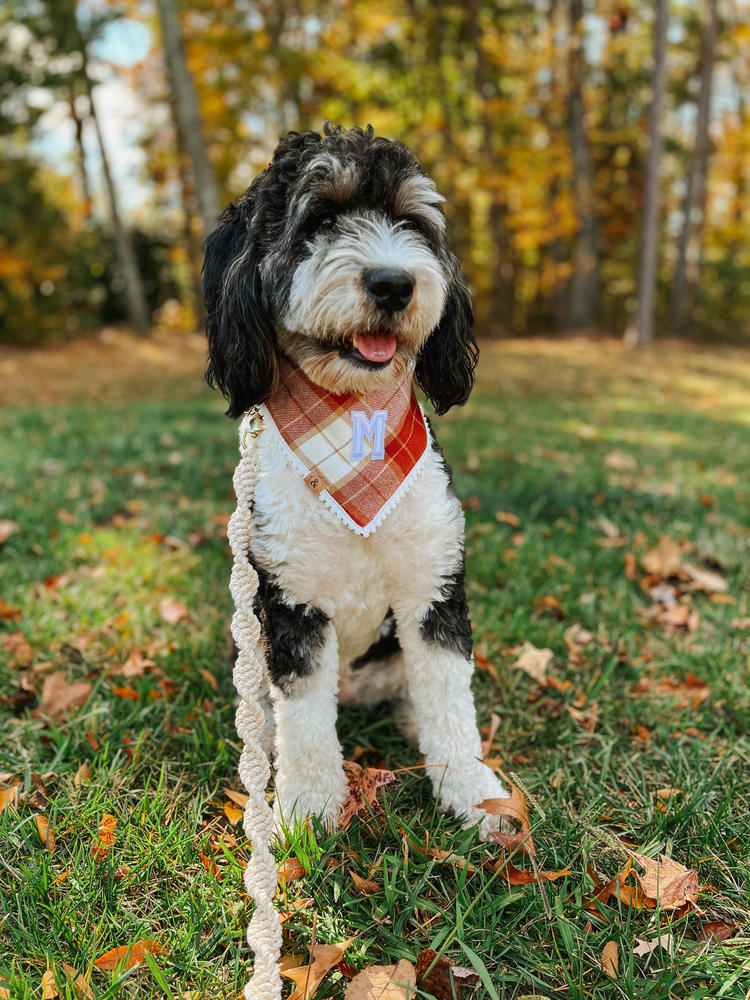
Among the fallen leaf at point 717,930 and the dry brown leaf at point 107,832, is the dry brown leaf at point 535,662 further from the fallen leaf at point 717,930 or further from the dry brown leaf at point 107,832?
the dry brown leaf at point 107,832

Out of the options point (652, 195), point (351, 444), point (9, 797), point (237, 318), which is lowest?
point (9, 797)

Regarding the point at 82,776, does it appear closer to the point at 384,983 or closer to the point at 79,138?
the point at 384,983

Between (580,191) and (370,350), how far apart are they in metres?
19.8

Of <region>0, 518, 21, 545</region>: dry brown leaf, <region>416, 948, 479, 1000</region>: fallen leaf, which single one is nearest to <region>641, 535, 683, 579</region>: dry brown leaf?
<region>416, 948, 479, 1000</region>: fallen leaf

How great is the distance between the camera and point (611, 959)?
1.76 meters

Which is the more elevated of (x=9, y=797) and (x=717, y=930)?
(x=9, y=797)

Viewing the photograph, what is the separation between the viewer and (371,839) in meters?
2.20

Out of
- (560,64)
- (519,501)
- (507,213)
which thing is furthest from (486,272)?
(519,501)

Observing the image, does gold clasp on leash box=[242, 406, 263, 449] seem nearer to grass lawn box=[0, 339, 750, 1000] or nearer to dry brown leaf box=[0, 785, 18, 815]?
grass lawn box=[0, 339, 750, 1000]

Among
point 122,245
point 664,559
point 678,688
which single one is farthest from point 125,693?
point 122,245

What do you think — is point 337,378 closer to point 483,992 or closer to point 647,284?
point 483,992

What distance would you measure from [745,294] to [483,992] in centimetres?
2466

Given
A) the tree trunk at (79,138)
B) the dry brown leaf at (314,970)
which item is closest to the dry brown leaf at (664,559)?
the dry brown leaf at (314,970)

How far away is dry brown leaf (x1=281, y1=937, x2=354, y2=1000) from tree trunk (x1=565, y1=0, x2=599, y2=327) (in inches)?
815
